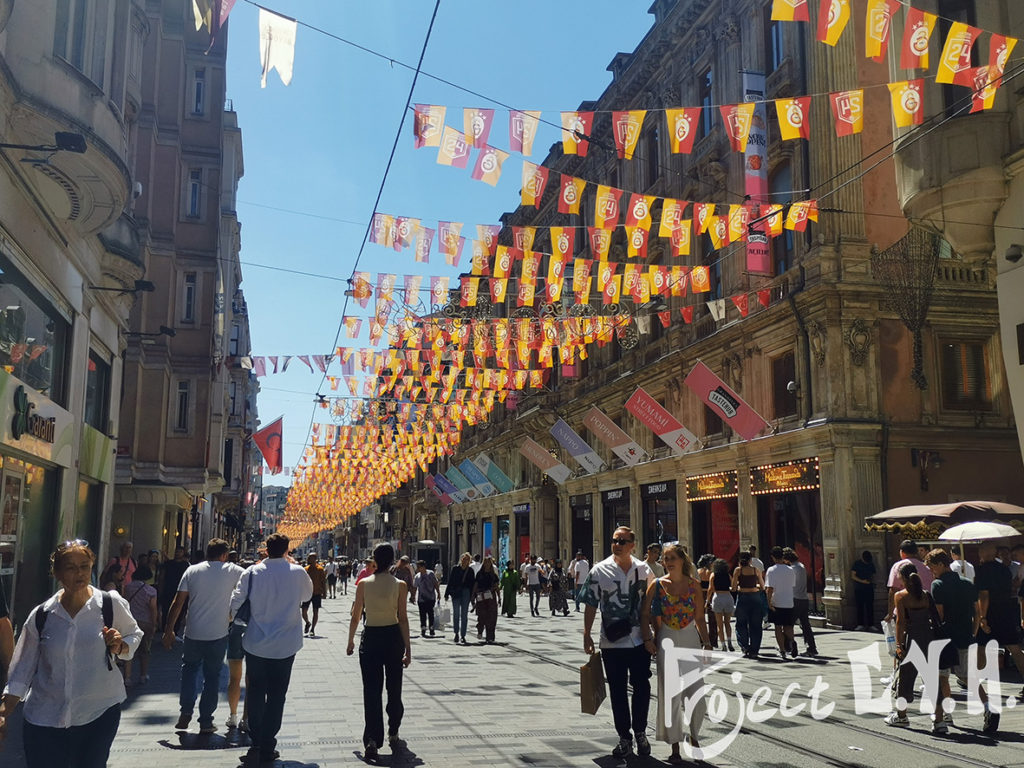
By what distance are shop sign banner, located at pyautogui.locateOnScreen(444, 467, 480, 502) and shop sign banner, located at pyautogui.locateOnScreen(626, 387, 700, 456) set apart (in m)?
20.2

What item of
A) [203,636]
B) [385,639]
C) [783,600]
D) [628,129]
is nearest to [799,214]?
[628,129]

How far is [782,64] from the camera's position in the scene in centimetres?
2472

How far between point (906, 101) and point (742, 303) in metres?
10.7

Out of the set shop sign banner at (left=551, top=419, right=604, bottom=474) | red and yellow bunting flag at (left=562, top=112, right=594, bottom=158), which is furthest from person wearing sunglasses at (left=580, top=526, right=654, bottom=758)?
shop sign banner at (left=551, top=419, right=604, bottom=474)

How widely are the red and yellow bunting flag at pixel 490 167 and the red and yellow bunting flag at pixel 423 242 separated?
3992 millimetres

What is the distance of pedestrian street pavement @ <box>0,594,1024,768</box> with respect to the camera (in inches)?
302

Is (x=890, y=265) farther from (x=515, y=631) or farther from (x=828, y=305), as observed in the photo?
(x=515, y=631)

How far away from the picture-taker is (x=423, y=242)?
18.9 m

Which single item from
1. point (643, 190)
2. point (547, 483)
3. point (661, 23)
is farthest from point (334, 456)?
point (661, 23)

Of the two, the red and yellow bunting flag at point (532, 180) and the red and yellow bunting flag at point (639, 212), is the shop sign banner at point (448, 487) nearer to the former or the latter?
the red and yellow bunting flag at point (639, 212)

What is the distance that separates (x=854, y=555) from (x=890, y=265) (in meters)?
6.87

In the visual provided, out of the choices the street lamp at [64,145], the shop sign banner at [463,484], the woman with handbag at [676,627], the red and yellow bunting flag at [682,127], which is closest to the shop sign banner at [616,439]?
the red and yellow bunting flag at [682,127]

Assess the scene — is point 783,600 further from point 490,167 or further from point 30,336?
point 30,336

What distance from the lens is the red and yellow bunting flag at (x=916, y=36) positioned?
13.1 metres
